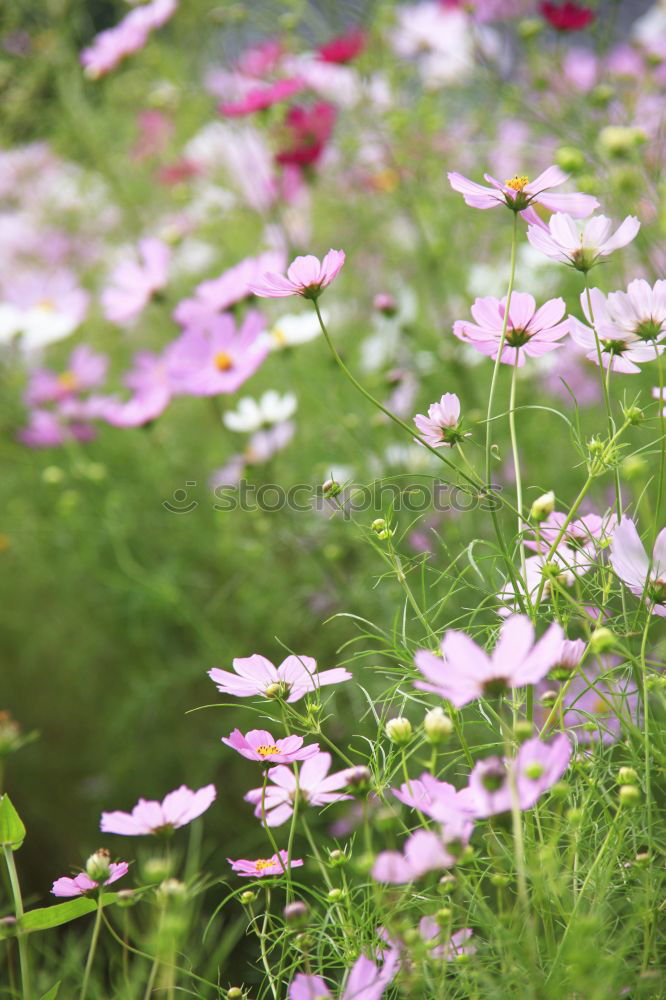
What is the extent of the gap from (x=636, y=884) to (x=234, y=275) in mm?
767

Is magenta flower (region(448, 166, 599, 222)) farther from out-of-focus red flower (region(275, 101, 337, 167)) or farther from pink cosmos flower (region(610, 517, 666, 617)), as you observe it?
out-of-focus red flower (region(275, 101, 337, 167))

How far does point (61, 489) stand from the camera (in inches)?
59.0

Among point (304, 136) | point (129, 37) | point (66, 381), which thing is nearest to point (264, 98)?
point (304, 136)

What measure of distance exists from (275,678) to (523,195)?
30 centimetres

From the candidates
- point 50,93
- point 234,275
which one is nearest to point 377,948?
point 234,275

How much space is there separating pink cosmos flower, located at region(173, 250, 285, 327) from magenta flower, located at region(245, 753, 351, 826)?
629 mm

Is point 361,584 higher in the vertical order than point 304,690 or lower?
lower

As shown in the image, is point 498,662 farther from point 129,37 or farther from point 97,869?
point 129,37

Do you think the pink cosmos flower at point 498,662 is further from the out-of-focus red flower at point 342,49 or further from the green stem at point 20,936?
the out-of-focus red flower at point 342,49

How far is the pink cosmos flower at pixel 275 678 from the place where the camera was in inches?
18.7

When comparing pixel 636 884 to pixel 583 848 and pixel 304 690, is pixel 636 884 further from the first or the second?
pixel 304 690

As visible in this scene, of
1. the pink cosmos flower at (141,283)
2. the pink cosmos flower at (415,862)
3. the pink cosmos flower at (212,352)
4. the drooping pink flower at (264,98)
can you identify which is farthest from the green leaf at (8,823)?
the drooping pink flower at (264,98)

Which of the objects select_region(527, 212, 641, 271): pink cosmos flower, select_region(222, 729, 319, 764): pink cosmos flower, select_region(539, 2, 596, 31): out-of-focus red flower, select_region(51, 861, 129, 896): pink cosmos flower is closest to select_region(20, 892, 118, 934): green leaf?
select_region(51, 861, 129, 896): pink cosmos flower

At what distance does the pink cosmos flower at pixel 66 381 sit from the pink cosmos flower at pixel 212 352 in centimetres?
38
